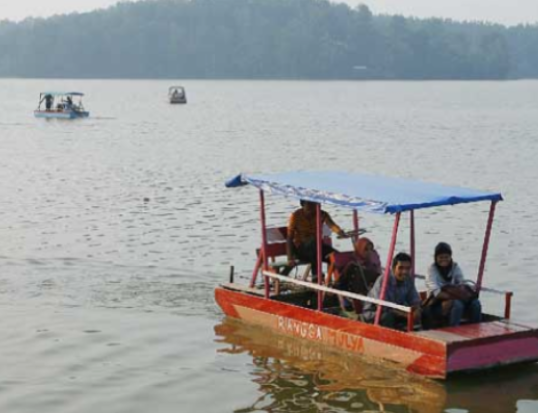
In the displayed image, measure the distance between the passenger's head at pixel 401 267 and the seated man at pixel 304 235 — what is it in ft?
7.36

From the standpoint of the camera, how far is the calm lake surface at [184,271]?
14.5 m

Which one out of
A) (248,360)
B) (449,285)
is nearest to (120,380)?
(248,360)

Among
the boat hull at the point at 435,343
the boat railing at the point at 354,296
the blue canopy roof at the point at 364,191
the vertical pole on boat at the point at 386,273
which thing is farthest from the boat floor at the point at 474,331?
the blue canopy roof at the point at 364,191

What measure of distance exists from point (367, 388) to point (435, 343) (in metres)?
1.10

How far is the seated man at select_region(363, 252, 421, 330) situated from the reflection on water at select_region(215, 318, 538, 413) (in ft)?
1.90

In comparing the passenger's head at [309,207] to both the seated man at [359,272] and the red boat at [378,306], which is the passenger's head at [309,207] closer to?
the red boat at [378,306]

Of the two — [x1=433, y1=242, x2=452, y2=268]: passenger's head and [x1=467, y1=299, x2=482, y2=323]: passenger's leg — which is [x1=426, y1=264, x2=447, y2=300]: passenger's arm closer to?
[x1=433, y1=242, x2=452, y2=268]: passenger's head

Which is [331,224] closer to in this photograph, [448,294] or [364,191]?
[364,191]

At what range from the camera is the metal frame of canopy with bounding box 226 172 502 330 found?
14867mm

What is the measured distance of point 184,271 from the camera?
22.0 meters

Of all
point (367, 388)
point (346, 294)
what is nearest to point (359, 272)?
point (346, 294)

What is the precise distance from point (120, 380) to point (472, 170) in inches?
1211

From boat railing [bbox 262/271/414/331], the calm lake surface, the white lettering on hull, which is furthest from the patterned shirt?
the calm lake surface

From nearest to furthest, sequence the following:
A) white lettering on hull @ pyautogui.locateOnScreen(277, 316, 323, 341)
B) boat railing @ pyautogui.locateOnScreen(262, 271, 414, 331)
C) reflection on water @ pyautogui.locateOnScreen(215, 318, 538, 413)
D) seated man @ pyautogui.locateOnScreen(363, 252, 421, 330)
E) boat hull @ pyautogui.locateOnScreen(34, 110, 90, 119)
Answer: reflection on water @ pyautogui.locateOnScreen(215, 318, 538, 413), boat railing @ pyautogui.locateOnScreen(262, 271, 414, 331), seated man @ pyautogui.locateOnScreen(363, 252, 421, 330), white lettering on hull @ pyautogui.locateOnScreen(277, 316, 323, 341), boat hull @ pyautogui.locateOnScreen(34, 110, 90, 119)
